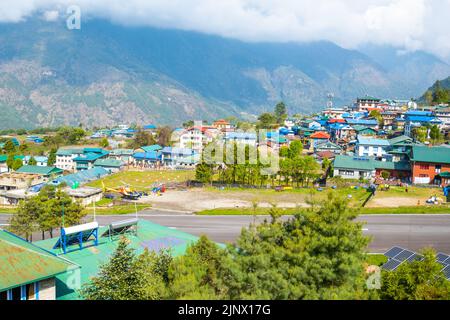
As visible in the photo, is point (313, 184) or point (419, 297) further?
point (313, 184)

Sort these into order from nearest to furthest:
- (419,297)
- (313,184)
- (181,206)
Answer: (419,297), (181,206), (313,184)

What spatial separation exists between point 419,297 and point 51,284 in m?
8.91

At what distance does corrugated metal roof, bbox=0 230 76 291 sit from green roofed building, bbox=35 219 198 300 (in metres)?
1.73

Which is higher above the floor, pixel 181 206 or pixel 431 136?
pixel 431 136

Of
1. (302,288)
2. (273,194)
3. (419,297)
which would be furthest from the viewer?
(273,194)

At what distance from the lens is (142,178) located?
5153 cm

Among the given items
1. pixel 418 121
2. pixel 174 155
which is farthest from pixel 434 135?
pixel 174 155

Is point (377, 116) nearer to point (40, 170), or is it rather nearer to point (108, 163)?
point (108, 163)

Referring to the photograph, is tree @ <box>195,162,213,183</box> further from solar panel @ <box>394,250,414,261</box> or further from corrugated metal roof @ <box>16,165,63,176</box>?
solar panel @ <box>394,250,414,261</box>

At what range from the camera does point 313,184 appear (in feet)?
134

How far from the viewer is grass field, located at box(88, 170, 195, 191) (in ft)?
156

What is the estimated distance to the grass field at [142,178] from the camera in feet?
156
